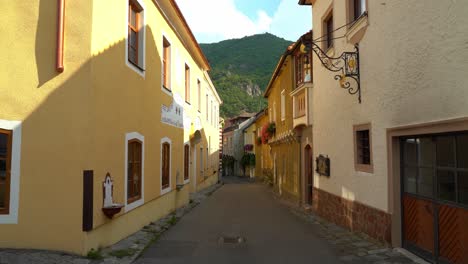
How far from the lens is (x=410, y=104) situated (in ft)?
22.2

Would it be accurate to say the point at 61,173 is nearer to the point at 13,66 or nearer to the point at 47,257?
Result: the point at 47,257

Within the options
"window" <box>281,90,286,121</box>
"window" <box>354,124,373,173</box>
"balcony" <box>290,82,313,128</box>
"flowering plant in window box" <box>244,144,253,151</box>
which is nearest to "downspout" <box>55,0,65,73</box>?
"window" <box>354,124,373,173</box>

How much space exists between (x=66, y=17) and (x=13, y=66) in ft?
4.00

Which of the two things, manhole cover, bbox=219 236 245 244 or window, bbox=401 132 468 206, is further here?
manhole cover, bbox=219 236 245 244

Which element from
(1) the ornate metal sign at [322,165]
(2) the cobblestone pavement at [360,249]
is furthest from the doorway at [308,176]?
(2) the cobblestone pavement at [360,249]

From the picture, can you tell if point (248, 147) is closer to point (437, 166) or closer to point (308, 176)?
point (308, 176)

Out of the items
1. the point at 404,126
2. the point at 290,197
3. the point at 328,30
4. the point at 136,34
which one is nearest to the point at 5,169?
the point at 136,34

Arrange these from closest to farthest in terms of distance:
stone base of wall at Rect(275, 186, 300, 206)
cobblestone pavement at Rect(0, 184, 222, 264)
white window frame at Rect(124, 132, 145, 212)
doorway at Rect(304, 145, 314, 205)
→ cobblestone pavement at Rect(0, 184, 222, 264) < white window frame at Rect(124, 132, 145, 212) < doorway at Rect(304, 145, 314, 205) < stone base of wall at Rect(275, 186, 300, 206)

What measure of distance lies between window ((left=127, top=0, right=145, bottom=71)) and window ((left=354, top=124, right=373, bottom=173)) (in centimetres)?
530

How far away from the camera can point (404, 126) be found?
6828 mm

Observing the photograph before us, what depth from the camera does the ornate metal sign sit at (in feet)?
38.8

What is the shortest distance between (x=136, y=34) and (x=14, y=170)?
4.32 metres

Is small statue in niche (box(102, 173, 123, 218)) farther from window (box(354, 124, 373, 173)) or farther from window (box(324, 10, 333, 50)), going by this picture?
window (box(324, 10, 333, 50))

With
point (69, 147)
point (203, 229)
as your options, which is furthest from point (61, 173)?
point (203, 229)
